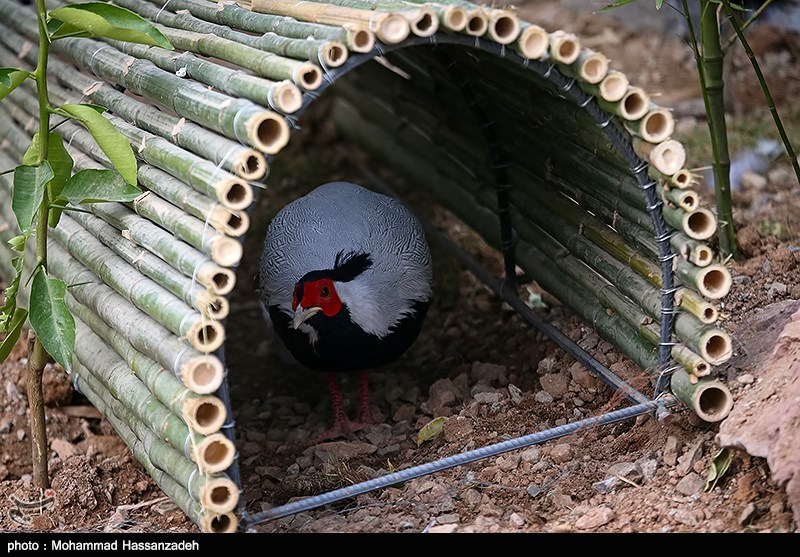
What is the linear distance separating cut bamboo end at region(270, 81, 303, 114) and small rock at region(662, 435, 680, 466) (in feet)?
5.36

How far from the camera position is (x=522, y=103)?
3.67 metres

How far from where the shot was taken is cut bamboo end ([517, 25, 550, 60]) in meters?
2.87

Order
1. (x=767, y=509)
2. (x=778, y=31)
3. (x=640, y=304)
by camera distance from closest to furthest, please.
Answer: (x=767, y=509), (x=640, y=304), (x=778, y=31)

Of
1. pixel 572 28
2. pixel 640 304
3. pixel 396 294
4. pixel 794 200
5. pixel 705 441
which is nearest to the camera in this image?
pixel 705 441

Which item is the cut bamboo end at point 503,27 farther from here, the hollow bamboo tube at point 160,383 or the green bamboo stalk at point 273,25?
the hollow bamboo tube at point 160,383

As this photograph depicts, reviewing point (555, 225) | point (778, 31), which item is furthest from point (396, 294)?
point (778, 31)

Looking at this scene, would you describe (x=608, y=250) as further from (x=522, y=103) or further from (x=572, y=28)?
(x=572, y=28)

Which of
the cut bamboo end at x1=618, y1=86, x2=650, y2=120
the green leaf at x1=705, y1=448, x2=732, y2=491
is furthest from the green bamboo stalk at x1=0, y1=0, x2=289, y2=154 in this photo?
the green leaf at x1=705, y1=448, x2=732, y2=491

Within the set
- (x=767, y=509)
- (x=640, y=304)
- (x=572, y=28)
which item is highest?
(x=572, y=28)

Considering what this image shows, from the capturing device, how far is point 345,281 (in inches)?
151

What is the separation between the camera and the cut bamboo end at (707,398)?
3.10 meters

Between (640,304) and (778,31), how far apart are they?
3.60m

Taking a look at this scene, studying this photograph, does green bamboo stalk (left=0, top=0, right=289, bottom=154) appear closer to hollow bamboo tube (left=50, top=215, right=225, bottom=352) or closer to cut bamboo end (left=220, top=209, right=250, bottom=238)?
cut bamboo end (left=220, top=209, right=250, bottom=238)

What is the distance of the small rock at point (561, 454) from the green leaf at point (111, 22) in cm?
182
